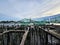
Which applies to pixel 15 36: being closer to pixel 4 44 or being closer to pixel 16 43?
pixel 16 43

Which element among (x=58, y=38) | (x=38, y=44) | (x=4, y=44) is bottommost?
(x=38, y=44)

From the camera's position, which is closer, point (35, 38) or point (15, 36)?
point (15, 36)

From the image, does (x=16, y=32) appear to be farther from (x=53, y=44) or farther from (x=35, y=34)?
(x=35, y=34)

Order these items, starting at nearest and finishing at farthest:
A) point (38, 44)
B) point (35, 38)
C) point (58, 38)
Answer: point (58, 38), point (38, 44), point (35, 38)

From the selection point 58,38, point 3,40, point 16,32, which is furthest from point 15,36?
point 58,38

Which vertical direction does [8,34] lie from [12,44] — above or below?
above

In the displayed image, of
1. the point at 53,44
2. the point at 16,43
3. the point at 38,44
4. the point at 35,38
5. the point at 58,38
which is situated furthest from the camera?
the point at 35,38

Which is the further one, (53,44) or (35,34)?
(35,34)

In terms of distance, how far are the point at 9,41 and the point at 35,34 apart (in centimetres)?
265

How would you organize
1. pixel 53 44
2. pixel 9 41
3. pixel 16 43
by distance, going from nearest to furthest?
1. pixel 53 44
2. pixel 9 41
3. pixel 16 43

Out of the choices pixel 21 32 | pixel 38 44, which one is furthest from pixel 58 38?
pixel 38 44

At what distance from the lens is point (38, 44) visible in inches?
240

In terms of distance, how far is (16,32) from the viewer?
4.73 metres

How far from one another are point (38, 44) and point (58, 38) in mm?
2769
